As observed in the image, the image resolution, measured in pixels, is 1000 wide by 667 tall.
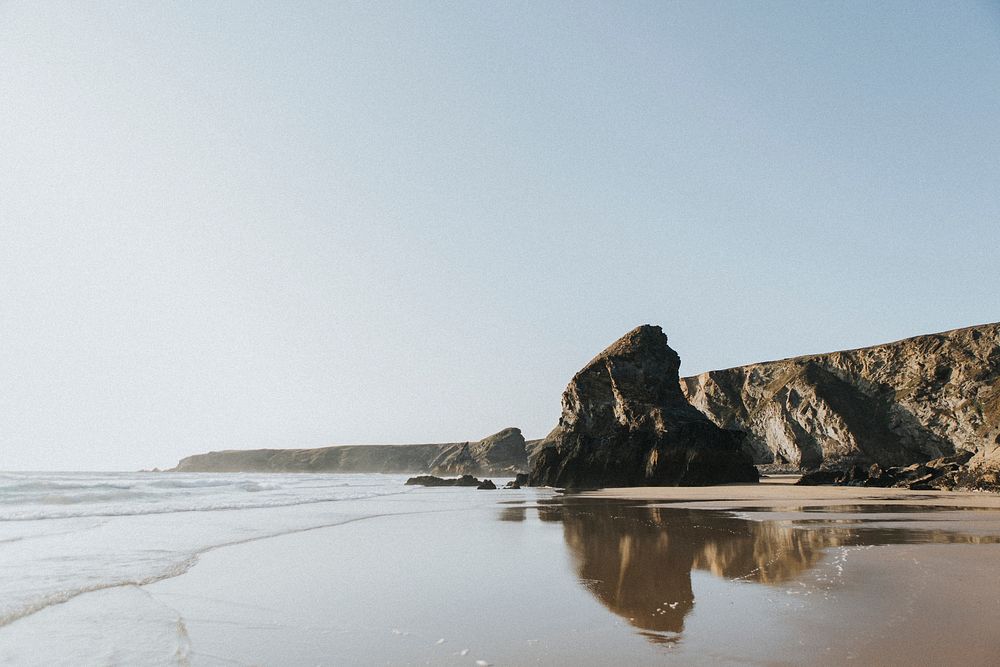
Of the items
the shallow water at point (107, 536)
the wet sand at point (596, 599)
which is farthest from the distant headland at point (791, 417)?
the shallow water at point (107, 536)

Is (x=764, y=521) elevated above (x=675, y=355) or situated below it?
below

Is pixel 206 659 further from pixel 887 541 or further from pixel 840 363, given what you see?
pixel 840 363

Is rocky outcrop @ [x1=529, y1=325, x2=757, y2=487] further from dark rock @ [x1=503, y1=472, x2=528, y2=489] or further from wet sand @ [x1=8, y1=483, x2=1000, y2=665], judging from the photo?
wet sand @ [x1=8, y1=483, x2=1000, y2=665]

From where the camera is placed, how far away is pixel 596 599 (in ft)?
24.7

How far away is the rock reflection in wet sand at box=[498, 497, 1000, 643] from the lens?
7.28m

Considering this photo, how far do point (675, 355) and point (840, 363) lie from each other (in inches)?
1212

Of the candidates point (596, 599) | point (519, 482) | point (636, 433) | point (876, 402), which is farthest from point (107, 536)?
point (876, 402)

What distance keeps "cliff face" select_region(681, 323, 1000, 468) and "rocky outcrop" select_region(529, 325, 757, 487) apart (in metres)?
22.8

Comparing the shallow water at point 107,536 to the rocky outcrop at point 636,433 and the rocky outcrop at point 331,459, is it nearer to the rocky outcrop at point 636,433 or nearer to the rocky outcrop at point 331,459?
the rocky outcrop at point 636,433

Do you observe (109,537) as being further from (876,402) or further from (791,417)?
(791,417)

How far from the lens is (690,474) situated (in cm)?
4297

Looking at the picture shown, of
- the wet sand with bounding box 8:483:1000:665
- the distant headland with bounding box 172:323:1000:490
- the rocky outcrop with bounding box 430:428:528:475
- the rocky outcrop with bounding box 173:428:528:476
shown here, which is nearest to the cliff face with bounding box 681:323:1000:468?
the distant headland with bounding box 172:323:1000:490

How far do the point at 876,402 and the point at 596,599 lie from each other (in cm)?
6898

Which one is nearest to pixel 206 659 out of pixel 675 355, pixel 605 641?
pixel 605 641
